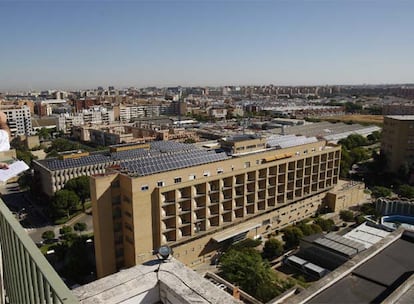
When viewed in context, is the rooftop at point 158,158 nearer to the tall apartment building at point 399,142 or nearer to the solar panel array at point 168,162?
the solar panel array at point 168,162

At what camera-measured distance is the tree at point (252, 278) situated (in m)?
16.5

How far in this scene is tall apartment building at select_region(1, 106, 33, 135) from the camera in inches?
2594

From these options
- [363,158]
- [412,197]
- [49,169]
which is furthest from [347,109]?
[49,169]

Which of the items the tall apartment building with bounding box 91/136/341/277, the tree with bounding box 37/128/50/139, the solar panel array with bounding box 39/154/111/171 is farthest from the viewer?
the tree with bounding box 37/128/50/139

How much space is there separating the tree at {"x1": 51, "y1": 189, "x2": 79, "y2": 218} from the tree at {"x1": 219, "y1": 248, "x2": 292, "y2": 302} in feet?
60.5

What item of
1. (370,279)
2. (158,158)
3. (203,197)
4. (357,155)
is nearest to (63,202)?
(158,158)

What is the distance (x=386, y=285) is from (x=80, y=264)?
59.5ft

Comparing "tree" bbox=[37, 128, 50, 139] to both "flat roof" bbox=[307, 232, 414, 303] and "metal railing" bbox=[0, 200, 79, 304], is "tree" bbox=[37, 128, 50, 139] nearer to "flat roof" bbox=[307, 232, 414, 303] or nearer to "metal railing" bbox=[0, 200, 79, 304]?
"flat roof" bbox=[307, 232, 414, 303]

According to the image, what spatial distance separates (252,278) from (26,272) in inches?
621

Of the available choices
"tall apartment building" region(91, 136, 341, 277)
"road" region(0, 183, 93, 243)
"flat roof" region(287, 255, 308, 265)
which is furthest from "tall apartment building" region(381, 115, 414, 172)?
"road" region(0, 183, 93, 243)

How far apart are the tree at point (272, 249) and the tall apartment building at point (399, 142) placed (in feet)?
83.0

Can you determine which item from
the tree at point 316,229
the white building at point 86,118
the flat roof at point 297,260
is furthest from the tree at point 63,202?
the white building at point 86,118

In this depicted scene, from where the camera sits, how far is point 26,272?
256cm

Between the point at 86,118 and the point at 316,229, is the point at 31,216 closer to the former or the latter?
the point at 316,229
